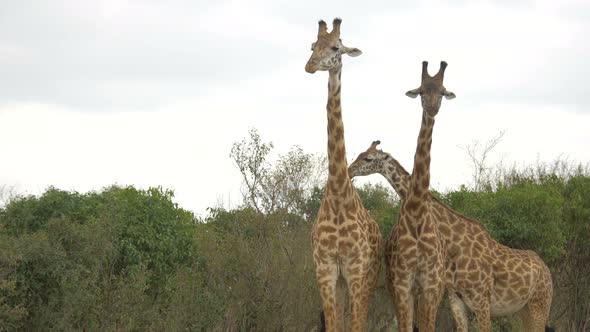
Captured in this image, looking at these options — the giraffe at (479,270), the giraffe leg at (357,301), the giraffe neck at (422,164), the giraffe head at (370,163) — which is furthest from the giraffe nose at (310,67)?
the giraffe head at (370,163)

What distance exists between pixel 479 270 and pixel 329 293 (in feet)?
10.7

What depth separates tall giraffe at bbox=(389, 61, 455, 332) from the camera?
12.7 meters

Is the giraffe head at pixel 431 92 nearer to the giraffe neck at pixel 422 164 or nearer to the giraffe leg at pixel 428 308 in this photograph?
the giraffe neck at pixel 422 164

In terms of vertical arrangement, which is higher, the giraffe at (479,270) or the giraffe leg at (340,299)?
the giraffe at (479,270)

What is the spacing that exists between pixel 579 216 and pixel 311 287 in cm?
805

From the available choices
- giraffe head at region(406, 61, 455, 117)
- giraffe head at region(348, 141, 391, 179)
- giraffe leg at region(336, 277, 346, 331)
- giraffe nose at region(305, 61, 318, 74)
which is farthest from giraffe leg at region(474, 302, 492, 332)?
giraffe nose at region(305, 61, 318, 74)

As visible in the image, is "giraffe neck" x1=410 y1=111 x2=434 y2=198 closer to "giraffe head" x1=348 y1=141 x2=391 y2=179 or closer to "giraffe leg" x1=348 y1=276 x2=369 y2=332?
"giraffe leg" x1=348 y1=276 x2=369 y2=332

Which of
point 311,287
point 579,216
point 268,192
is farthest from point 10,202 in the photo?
point 579,216

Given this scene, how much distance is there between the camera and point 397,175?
15.0 meters

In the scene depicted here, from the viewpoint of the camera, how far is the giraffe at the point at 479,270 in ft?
47.0

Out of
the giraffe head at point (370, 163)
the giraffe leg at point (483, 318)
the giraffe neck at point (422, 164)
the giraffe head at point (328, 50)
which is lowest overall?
the giraffe leg at point (483, 318)

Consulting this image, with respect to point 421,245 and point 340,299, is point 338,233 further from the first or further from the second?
point 421,245

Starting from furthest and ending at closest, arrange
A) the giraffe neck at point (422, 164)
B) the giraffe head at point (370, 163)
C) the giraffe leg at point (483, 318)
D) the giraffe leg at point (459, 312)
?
the giraffe head at point (370, 163), the giraffe leg at point (483, 318), the giraffe leg at point (459, 312), the giraffe neck at point (422, 164)

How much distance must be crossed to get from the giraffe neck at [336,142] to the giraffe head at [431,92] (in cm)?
102
